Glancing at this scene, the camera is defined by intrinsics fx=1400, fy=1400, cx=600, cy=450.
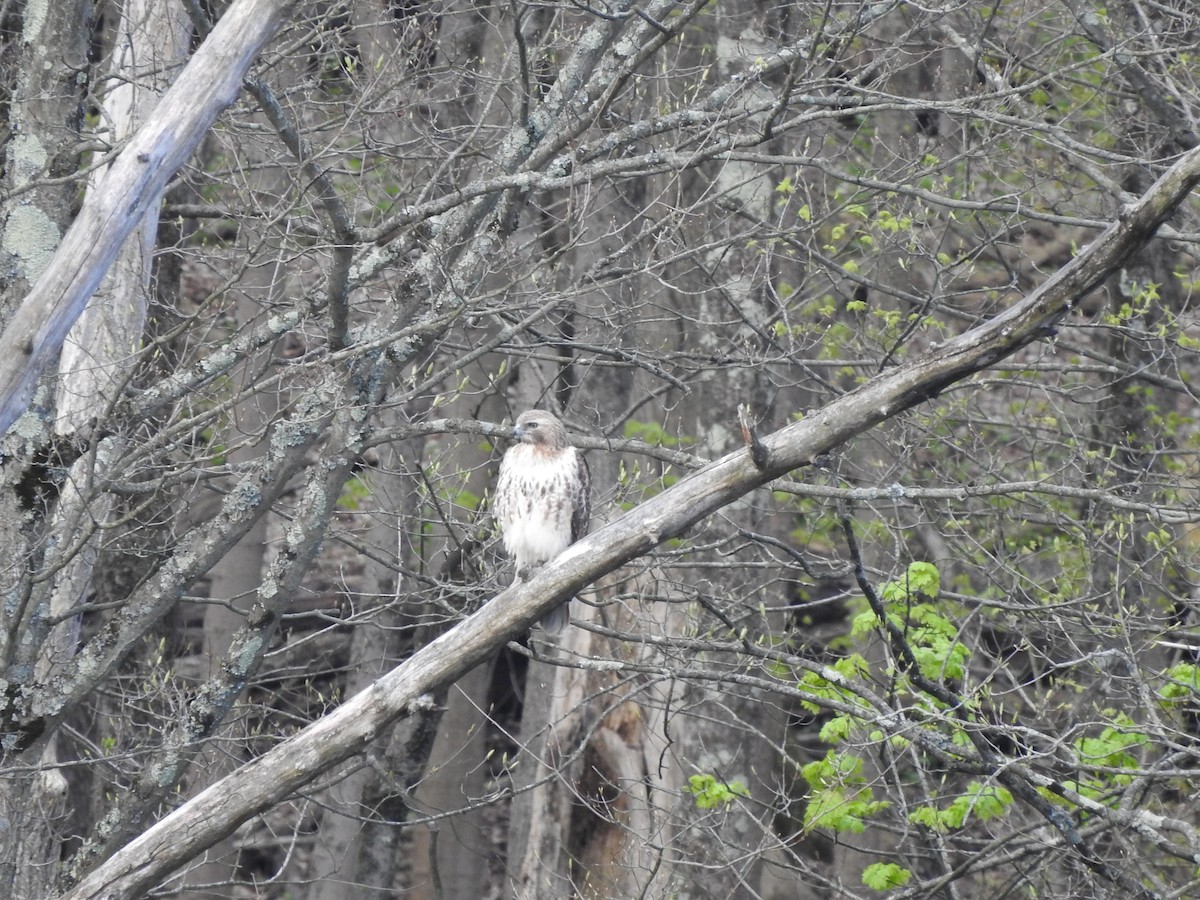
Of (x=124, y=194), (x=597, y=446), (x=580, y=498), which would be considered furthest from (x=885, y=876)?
(x=124, y=194)

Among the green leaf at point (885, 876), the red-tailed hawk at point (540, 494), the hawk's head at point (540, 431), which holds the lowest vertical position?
the green leaf at point (885, 876)

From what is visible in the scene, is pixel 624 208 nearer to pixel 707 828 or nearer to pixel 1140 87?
pixel 1140 87

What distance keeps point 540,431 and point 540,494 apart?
30 cm

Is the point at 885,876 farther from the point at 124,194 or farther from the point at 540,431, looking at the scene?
the point at 124,194

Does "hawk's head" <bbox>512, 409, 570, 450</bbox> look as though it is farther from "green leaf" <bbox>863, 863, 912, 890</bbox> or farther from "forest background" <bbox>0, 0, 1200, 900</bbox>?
"green leaf" <bbox>863, 863, 912, 890</bbox>

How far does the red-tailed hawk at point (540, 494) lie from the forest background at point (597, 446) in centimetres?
28

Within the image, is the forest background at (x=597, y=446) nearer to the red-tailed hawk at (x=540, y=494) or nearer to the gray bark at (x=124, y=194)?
the gray bark at (x=124, y=194)

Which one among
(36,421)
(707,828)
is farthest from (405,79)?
(707,828)

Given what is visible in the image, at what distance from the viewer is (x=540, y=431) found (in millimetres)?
6582

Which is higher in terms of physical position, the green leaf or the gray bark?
the gray bark

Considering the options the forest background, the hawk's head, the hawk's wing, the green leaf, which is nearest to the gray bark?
the forest background

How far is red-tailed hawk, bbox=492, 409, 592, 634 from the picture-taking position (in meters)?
6.54

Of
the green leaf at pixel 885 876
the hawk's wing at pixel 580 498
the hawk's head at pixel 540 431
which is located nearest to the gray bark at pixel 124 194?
A: the hawk's head at pixel 540 431

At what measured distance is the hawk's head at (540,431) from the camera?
6574 millimetres
